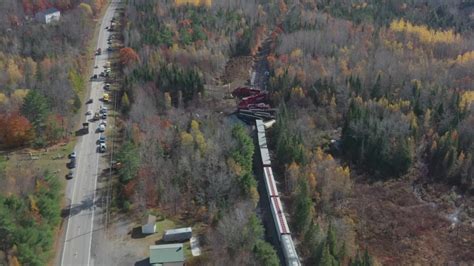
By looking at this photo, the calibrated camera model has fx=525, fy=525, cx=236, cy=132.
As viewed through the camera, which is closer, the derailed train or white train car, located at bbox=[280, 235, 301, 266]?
white train car, located at bbox=[280, 235, 301, 266]

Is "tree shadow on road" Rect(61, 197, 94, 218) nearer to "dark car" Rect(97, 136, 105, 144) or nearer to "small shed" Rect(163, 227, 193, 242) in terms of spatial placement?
"small shed" Rect(163, 227, 193, 242)

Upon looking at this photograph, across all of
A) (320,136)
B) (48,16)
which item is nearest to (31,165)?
(320,136)

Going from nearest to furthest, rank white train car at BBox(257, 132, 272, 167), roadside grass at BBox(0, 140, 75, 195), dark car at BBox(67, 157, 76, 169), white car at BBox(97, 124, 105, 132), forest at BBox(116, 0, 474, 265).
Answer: forest at BBox(116, 0, 474, 265)
roadside grass at BBox(0, 140, 75, 195)
white train car at BBox(257, 132, 272, 167)
dark car at BBox(67, 157, 76, 169)
white car at BBox(97, 124, 105, 132)

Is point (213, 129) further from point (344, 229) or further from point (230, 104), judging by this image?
point (344, 229)

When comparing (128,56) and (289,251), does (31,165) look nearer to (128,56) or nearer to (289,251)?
(128,56)

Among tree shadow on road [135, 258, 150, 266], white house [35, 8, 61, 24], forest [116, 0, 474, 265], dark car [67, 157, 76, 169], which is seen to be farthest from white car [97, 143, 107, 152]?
white house [35, 8, 61, 24]

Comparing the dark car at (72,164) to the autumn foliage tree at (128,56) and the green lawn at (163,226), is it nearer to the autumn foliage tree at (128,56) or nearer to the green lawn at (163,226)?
the green lawn at (163,226)
